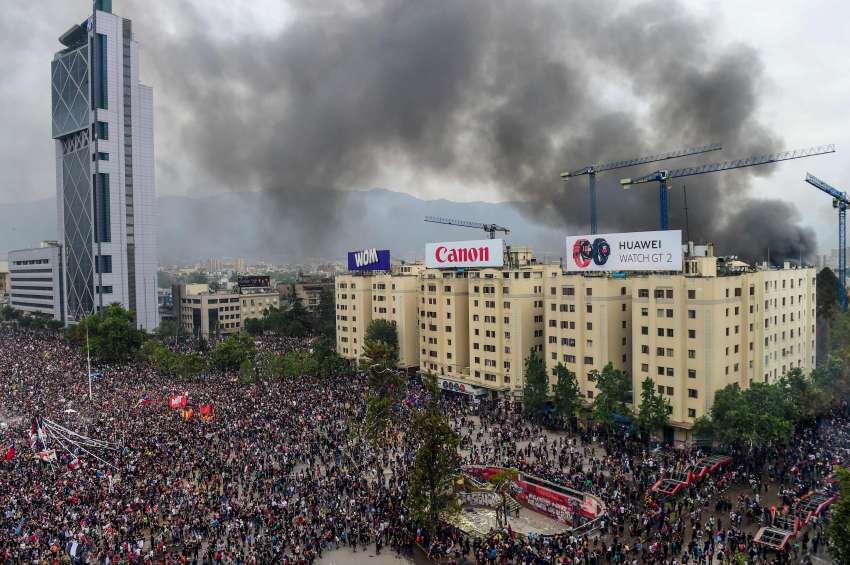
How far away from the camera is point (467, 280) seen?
49875mm

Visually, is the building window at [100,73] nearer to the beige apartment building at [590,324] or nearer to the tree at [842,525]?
the beige apartment building at [590,324]

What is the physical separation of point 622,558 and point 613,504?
4.20m

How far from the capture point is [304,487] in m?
26.6

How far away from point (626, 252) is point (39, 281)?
94270mm

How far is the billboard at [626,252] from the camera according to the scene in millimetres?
35469

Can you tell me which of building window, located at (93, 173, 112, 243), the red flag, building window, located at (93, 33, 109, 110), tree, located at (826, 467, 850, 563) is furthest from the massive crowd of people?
building window, located at (93, 33, 109, 110)

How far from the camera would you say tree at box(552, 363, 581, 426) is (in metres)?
35.8

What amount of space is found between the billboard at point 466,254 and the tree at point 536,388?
11.7 meters

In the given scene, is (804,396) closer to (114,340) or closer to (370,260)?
(370,260)

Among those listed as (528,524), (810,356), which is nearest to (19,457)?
(528,524)

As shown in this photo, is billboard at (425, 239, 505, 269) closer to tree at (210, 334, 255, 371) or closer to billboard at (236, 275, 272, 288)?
tree at (210, 334, 255, 371)

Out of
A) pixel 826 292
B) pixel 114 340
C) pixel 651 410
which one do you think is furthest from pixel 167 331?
pixel 826 292

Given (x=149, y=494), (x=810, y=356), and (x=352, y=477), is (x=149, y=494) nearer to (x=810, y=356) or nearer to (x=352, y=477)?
(x=352, y=477)

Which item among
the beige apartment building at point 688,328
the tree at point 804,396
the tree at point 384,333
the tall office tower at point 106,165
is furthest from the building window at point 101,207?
the tree at point 804,396
